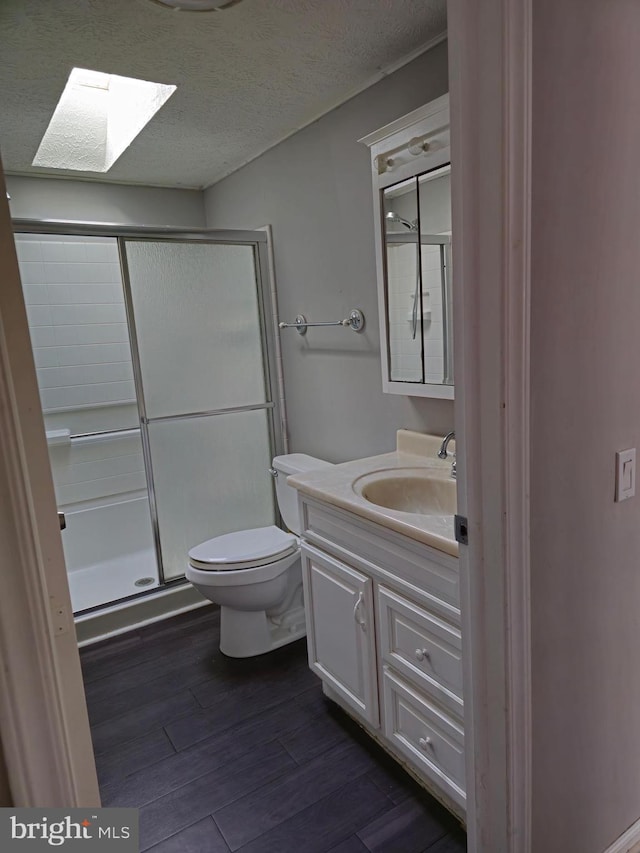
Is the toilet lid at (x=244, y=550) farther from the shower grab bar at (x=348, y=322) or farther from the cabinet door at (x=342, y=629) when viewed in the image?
the shower grab bar at (x=348, y=322)

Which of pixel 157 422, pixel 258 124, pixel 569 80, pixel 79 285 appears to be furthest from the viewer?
pixel 79 285

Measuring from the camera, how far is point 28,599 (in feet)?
1.92

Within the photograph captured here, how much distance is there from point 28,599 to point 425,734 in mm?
1249

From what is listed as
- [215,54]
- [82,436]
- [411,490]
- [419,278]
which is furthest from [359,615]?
[82,436]

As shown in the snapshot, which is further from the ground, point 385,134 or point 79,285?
point 385,134

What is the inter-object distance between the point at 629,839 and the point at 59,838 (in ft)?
4.58

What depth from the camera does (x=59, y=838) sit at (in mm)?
631

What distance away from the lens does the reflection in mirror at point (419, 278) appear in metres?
1.82

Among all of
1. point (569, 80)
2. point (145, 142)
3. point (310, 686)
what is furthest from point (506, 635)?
point (145, 142)

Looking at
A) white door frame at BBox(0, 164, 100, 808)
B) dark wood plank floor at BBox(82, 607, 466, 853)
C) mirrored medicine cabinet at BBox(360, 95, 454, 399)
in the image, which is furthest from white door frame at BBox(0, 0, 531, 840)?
mirrored medicine cabinet at BBox(360, 95, 454, 399)

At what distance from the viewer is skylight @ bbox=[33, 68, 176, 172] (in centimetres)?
228

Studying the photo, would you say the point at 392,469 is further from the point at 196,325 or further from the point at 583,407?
the point at 196,325

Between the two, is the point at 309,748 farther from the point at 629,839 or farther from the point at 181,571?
the point at 181,571

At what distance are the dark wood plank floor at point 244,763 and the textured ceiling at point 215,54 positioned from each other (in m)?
2.26
